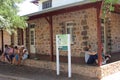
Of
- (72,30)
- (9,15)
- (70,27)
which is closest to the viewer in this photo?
(9,15)

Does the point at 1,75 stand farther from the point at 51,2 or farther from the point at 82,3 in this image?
the point at 51,2

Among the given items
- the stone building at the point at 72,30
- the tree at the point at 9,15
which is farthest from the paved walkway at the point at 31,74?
the tree at the point at 9,15

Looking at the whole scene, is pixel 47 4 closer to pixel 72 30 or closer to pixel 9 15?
pixel 72 30

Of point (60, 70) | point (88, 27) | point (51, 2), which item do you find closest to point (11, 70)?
point (60, 70)

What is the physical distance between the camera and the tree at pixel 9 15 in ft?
36.8

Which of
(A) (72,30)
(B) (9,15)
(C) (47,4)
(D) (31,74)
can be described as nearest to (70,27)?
(A) (72,30)

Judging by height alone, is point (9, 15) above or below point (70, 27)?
above

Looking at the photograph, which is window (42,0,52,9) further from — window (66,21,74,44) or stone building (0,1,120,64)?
window (66,21,74,44)

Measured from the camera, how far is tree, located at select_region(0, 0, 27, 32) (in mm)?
11222

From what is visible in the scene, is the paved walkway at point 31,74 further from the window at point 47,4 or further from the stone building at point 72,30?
the window at point 47,4

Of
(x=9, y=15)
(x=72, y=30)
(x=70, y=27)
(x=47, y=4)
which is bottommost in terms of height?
(x=72, y=30)

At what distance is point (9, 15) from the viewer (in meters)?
11.7

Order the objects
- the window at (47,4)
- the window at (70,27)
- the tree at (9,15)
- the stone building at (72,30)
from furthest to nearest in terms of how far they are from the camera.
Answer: the window at (47,4) → the window at (70,27) → the stone building at (72,30) → the tree at (9,15)

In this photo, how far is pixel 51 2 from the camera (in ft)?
68.7
